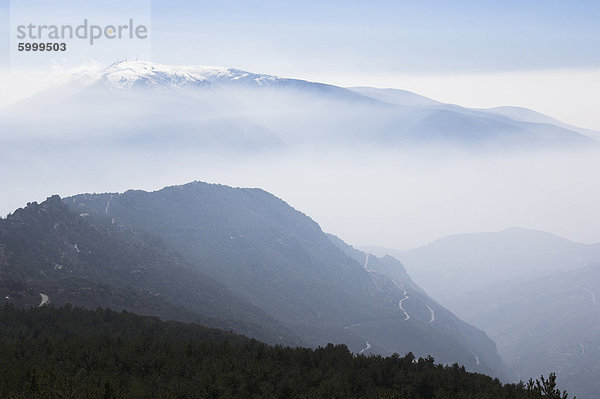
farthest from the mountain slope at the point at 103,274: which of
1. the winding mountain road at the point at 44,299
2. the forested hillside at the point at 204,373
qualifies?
the forested hillside at the point at 204,373

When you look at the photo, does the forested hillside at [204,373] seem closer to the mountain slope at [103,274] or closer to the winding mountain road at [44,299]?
the winding mountain road at [44,299]

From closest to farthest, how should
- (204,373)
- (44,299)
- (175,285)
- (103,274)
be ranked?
(204,373), (44,299), (103,274), (175,285)

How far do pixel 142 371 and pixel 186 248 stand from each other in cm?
13889

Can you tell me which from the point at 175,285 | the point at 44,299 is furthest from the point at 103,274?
the point at 44,299

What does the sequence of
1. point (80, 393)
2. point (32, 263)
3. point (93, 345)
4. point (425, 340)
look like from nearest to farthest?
point (80, 393) < point (93, 345) < point (32, 263) < point (425, 340)

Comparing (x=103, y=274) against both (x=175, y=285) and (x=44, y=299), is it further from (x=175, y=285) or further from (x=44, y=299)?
(x=44, y=299)

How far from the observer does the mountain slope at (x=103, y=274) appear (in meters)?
108

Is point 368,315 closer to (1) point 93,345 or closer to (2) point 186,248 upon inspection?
(2) point 186,248

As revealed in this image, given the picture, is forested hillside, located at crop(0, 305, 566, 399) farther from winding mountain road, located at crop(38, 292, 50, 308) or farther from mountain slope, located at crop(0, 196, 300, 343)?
mountain slope, located at crop(0, 196, 300, 343)

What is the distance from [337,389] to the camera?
50125 mm

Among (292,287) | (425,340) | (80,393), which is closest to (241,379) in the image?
(80,393)

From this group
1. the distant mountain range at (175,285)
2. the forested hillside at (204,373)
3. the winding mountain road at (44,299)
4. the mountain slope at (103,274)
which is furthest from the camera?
the distant mountain range at (175,285)

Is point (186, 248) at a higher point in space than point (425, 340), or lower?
higher

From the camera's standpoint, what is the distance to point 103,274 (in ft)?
435
